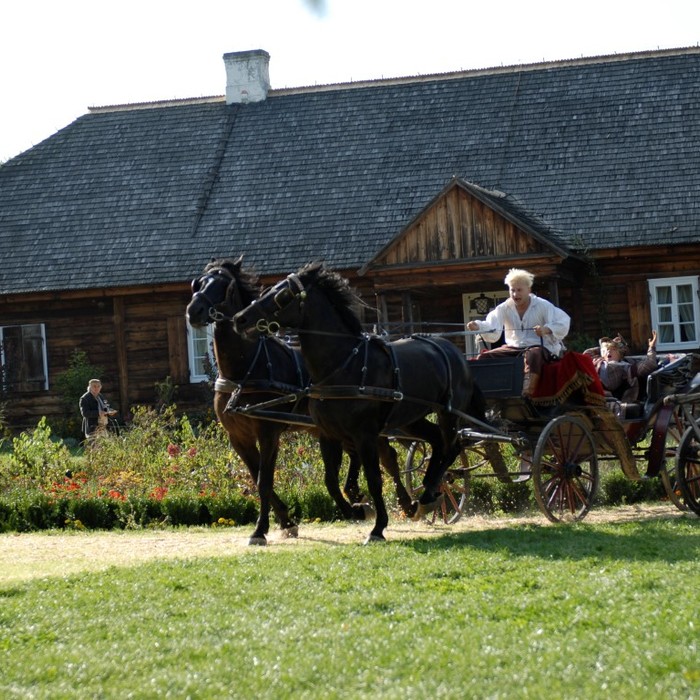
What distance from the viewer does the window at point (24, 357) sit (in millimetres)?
26078

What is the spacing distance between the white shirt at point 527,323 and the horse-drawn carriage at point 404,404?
34cm

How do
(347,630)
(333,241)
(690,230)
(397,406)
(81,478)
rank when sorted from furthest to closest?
(333,241) < (690,230) < (81,478) < (397,406) < (347,630)

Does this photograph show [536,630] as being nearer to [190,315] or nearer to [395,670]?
[395,670]

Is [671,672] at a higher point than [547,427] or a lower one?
lower

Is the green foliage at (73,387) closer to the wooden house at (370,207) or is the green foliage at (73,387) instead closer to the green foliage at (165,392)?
the wooden house at (370,207)

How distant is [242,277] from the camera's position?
36.6 ft

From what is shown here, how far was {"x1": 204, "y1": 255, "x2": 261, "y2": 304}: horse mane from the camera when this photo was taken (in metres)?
11.1

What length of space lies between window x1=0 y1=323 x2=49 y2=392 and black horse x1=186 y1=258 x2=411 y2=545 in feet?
51.1

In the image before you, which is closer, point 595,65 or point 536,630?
point 536,630

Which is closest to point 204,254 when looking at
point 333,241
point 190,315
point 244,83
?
point 333,241

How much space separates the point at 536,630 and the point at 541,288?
17471 mm

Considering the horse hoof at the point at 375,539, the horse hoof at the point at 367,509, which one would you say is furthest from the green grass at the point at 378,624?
the horse hoof at the point at 367,509

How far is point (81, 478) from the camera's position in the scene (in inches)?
593

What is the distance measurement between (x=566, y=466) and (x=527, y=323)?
129cm
